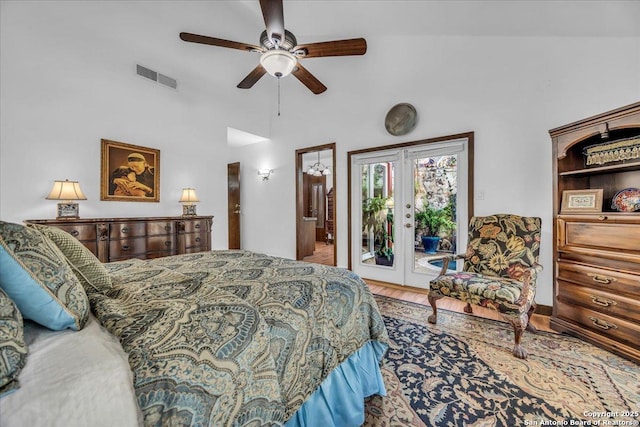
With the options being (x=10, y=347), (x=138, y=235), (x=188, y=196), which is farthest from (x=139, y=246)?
(x=10, y=347)

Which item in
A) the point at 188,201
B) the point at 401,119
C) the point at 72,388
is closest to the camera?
the point at 72,388

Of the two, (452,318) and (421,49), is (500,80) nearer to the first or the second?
(421,49)

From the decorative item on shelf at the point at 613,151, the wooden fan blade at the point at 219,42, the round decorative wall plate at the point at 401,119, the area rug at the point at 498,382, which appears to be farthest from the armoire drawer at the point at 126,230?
the decorative item on shelf at the point at 613,151

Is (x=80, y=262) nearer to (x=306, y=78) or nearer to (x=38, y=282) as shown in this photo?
(x=38, y=282)

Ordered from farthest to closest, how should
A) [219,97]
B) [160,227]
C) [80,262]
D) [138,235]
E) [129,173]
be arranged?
[219,97] → [129,173] → [160,227] → [138,235] → [80,262]

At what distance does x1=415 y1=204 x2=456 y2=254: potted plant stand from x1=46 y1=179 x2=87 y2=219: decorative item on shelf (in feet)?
12.6

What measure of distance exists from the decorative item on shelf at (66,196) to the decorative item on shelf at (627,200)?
479 centimetres

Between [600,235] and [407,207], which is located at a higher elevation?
[407,207]

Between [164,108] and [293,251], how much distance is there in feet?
9.66

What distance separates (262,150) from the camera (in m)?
5.18

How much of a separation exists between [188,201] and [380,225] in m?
2.74

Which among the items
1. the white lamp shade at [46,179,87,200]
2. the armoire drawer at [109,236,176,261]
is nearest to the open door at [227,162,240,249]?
the armoire drawer at [109,236,176,261]

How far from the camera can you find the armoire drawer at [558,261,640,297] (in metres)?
1.85

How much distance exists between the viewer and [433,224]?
11.3 feet
